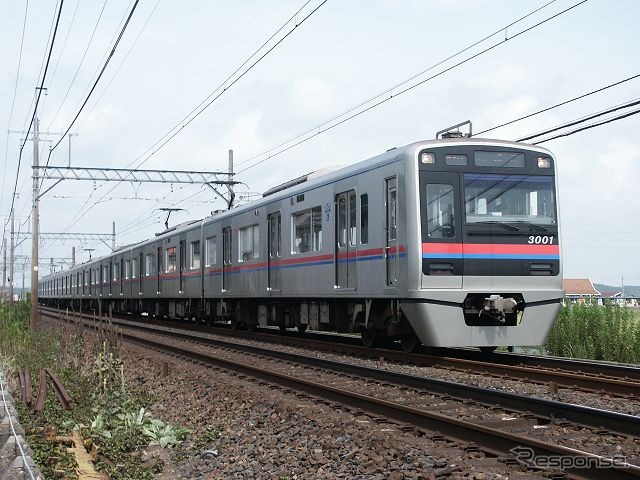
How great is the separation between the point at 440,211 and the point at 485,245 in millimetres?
813

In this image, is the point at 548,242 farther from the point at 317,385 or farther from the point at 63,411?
the point at 63,411

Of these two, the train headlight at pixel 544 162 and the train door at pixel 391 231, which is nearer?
the train door at pixel 391 231

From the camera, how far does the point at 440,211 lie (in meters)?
11.7

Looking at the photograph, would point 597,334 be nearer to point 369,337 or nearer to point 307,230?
point 369,337

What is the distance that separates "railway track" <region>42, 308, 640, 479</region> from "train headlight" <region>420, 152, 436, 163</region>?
3120 mm

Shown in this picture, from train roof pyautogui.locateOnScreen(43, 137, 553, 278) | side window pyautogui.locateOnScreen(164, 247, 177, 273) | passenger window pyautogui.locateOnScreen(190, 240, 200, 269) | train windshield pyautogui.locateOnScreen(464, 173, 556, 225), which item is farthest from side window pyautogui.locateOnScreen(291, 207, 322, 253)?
side window pyautogui.locateOnScreen(164, 247, 177, 273)

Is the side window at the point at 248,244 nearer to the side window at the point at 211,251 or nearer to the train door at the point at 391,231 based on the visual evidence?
the side window at the point at 211,251

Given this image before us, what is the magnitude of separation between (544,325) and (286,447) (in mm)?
6431

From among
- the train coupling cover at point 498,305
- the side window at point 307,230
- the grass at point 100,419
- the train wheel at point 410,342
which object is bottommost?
the grass at point 100,419

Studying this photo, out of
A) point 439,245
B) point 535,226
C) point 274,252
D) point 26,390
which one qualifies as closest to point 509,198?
point 535,226

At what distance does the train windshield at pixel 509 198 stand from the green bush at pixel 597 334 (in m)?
2.61

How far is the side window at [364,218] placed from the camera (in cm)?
1309

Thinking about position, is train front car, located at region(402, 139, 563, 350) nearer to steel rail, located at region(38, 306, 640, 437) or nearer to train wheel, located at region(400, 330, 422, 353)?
train wheel, located at region(400, 330, 422, 353)

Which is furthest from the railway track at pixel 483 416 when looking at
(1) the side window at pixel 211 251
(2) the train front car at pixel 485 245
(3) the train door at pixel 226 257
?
(1) the side window at pixel 211 251
